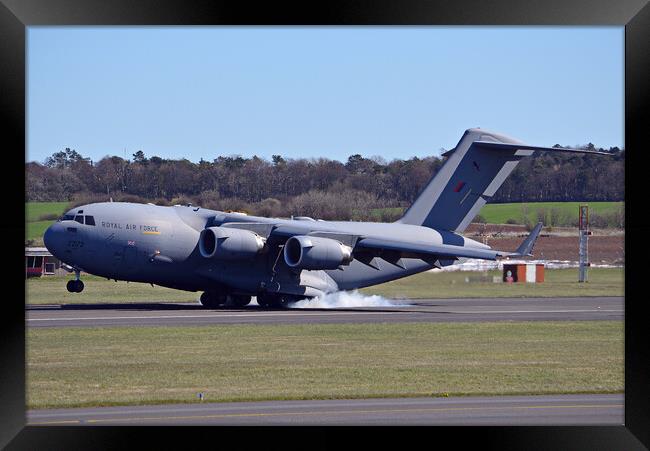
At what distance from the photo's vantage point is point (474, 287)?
4256cm

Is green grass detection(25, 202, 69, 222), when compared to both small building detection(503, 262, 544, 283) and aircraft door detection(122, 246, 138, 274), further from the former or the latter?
small building detection(503, 262, 544, 283)

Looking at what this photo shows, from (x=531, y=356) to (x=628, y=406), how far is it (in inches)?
321

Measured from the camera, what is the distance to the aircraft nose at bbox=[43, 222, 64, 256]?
96.5 ft

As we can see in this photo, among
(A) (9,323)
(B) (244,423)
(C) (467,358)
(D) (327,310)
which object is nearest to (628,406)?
(B) (244,423)

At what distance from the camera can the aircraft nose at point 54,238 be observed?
2941 cm

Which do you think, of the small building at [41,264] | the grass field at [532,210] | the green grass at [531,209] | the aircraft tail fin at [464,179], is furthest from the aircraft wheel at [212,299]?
the green grass at [531,209]

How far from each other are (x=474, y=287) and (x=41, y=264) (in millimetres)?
23435

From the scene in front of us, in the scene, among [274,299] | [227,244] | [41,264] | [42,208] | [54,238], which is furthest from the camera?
[41,264]

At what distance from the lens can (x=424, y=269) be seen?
35656 mm

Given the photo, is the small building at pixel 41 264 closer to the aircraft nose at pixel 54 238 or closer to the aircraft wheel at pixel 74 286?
the aircraft wheel at pixel 74 286

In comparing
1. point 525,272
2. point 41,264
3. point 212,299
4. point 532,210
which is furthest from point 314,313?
point 532,210

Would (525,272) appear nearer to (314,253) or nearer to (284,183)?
(284,183)

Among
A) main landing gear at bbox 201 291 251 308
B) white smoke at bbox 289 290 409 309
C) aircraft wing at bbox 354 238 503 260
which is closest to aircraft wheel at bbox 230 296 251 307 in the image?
main landing gear at bbox 201 291 251 308

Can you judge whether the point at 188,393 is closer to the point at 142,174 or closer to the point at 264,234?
the point at 264,234
